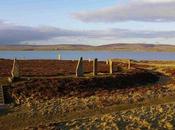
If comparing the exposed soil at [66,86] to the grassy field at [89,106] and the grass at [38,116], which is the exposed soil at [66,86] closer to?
the grassy field at [89,106]

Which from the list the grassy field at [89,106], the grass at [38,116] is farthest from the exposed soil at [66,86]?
the grass at [38,116]

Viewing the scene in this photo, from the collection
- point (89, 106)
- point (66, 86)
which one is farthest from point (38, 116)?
point (66, 86)

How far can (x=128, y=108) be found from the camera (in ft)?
101

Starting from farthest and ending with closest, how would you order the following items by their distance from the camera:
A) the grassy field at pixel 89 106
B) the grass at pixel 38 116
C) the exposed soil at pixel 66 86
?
the exposed soil at pixel 66 86 < the grass at pixel 38 116 < the grassy field at pixel 89 106

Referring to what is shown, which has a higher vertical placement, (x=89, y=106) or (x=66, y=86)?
(x=66, y=86)

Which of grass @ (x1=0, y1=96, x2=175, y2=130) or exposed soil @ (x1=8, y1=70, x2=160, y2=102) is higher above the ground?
exposed soil @ (x1=8, y1=70, x2=160, y2=102)

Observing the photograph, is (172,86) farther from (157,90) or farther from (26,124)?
(26,124)

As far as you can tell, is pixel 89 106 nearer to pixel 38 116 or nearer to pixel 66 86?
pixel 38 116

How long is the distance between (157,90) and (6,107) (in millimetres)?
13894

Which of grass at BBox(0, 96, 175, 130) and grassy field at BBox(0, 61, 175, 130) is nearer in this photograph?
grassy field at BBox(0, 61, 175, 130)

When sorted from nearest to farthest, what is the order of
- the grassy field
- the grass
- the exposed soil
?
1. the grassy field
2. the grass
3. the exposed soil

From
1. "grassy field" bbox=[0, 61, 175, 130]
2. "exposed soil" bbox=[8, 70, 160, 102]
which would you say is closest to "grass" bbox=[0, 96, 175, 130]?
"grassy field" bbox=[0, 61, 175, 130]

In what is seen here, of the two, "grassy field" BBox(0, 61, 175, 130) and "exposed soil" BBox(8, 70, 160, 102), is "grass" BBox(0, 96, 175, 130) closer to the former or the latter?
"grassy field" BBox(0, 61, 175, 130)

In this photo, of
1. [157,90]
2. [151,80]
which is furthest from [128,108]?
[151,80]
